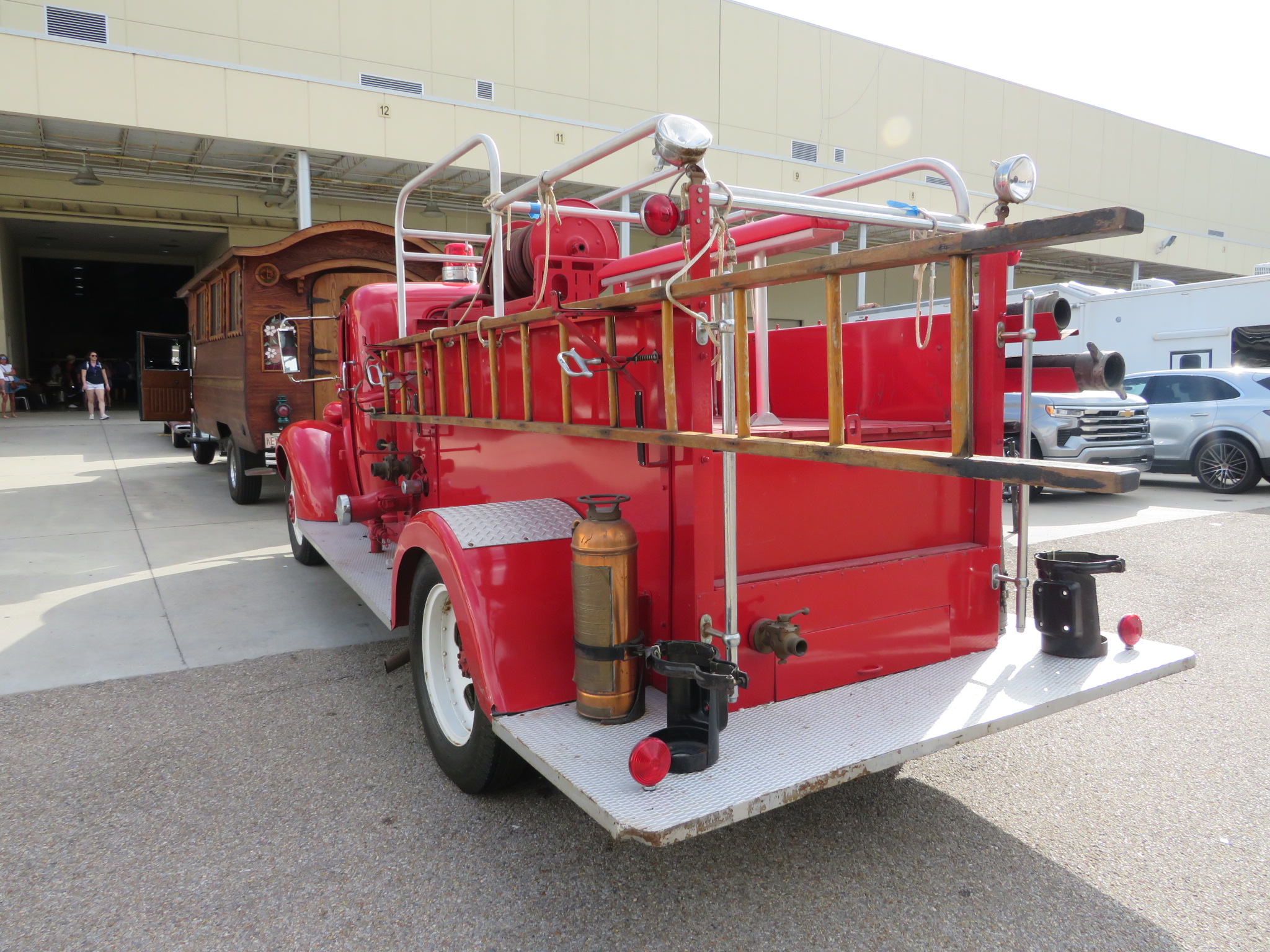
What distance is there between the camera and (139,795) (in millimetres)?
3170

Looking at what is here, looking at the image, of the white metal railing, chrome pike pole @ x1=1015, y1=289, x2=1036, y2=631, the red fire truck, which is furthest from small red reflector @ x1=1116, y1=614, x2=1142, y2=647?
the white metal railing

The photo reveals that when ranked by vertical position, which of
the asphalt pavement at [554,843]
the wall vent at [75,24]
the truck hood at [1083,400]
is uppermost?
the wall vent at [75,24]

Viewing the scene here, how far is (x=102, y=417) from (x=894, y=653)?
962 inches

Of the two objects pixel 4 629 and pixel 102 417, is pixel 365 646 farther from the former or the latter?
pixel 102 417

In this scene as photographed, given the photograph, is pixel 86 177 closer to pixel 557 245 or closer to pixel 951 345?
pixel 557 245

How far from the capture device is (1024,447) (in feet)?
9.76

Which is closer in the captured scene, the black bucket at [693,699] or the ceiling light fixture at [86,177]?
the black bucket at [693,699]

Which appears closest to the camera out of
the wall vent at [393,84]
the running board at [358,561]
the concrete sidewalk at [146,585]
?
the running board at [358,561]

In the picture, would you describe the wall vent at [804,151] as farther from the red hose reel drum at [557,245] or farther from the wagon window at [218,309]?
the red hose reel drum at [557,245]

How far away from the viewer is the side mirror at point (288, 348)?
5602mm

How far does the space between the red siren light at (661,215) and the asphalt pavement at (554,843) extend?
1948 millimetres

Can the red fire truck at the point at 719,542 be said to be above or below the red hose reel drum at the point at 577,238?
below

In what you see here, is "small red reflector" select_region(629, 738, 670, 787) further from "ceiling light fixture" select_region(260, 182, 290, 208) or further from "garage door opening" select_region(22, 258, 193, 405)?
"garage door opening" select_region(22, 258, 193, 405)

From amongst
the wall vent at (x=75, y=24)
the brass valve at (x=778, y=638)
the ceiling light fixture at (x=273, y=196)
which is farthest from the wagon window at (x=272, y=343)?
the ceiling light fixture at (x=273, y=196)
